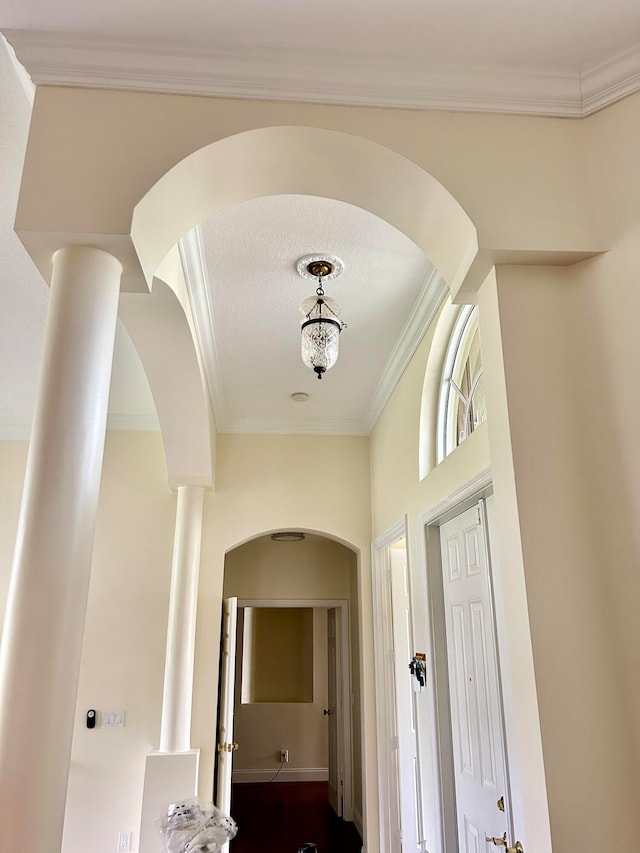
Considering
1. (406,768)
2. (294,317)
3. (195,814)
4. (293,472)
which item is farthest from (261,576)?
(195,814)

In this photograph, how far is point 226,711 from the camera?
390 cm

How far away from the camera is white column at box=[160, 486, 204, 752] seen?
3639mm

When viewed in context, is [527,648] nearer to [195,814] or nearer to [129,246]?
[195,814]

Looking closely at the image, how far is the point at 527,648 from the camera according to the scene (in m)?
1.31

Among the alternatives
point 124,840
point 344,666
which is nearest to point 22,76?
point 124,840

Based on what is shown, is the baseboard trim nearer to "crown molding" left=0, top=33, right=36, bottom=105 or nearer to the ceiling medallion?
the ceiling medallion

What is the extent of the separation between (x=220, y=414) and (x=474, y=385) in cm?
217

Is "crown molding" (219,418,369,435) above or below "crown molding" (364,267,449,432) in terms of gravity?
below

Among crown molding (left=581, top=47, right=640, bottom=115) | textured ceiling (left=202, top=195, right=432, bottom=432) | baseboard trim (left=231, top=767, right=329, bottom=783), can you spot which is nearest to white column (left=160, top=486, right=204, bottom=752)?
textured ceiling (left=202, top=195, right=432, bottom=432)

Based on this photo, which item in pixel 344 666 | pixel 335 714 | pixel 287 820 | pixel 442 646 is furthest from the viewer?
pixel 335 714

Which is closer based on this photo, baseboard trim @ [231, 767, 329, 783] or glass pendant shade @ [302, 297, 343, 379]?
glass pendant shade @ [302, 297, 343, 379]

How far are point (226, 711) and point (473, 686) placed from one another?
210 cm

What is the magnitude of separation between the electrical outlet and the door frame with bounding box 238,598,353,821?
1961 mm

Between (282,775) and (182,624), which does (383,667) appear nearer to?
(182,624)
